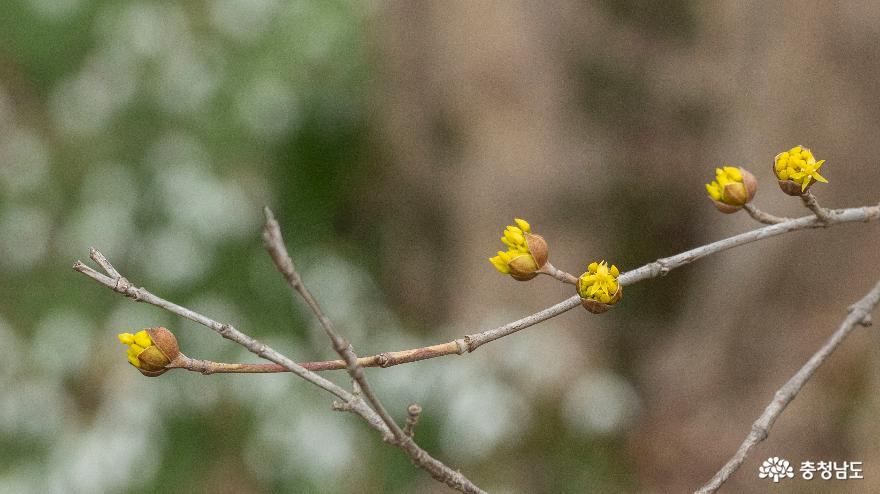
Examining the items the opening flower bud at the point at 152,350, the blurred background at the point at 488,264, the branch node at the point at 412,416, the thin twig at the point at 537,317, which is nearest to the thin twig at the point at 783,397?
the thin twig at the point at 537,317

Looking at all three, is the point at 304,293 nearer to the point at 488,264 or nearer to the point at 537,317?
the point at 537,317

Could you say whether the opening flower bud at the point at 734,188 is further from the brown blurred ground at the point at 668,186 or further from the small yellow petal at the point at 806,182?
the brown blurred ground at the point at 668,186

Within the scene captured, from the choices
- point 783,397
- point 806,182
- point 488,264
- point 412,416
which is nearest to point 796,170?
point 806,182

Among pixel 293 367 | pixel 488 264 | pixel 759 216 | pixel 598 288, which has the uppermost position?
pixel 488 264

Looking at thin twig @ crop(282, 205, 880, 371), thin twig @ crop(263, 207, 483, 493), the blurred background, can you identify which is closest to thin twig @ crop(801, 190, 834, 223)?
thin twig @ crop(282, 205, 880, 371)

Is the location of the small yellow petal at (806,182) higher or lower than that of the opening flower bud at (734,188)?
lower

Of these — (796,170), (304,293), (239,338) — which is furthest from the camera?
(796,170)
